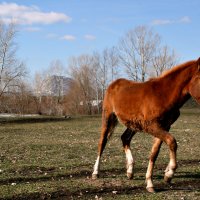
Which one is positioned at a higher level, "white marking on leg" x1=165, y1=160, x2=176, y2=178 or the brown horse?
the brown horse

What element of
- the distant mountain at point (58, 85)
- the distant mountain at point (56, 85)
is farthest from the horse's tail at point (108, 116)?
the distant mountain at point (58, 85)

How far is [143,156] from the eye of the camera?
12898 mm

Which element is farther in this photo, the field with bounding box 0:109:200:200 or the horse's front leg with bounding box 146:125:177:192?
the field with bounding box 0:109:200:200

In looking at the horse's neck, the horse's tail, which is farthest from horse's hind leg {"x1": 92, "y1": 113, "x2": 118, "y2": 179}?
the horse's neck

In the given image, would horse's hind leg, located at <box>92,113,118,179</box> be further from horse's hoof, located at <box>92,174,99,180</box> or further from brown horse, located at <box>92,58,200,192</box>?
brown horse, located at <box>92,58,200,192</box>

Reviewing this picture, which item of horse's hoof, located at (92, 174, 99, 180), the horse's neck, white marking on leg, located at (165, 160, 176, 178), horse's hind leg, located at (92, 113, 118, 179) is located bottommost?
horse's hoof, located at (92, 174, 99, 180)

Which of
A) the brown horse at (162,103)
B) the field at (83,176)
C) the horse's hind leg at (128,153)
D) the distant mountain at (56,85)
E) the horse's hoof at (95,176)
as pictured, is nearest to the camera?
the brown horse at (162,103)

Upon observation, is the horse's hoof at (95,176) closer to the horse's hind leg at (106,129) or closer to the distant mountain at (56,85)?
the horse's hind leg at (106,129)

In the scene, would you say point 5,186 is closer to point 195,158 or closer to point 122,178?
point 122,178

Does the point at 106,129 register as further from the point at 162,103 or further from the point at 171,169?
the point at 171,169

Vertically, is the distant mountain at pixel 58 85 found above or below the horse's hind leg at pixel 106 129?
above

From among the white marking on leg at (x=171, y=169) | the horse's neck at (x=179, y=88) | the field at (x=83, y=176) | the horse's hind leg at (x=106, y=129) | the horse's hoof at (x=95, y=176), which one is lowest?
the field at (x=83, y=176)

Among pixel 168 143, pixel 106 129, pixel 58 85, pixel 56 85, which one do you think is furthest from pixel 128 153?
pixel 56 85

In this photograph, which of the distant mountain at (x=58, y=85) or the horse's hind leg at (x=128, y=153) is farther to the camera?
the distant mountain at (x=58, y=85)
